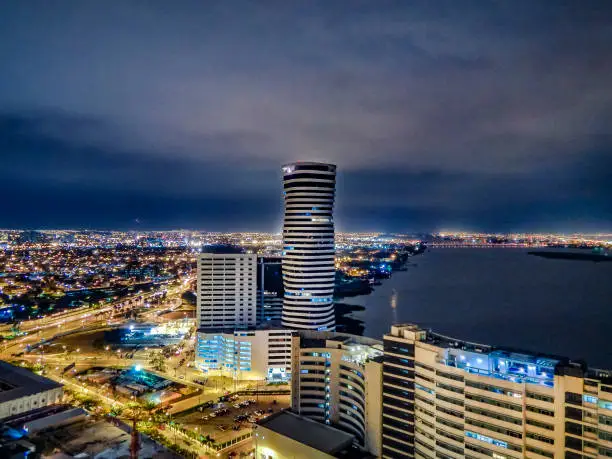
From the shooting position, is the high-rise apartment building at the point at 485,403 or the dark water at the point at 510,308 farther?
the dark water at the point at 510,308

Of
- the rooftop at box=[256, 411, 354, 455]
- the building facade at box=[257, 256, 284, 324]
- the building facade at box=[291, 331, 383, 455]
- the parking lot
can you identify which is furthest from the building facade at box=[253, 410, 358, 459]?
the building facade at box=[257, 256, 284, 324]

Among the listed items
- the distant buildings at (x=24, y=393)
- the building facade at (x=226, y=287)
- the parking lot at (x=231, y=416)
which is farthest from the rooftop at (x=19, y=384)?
the building facade at (x=226, y=287)

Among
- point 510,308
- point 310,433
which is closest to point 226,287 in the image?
point 310,433

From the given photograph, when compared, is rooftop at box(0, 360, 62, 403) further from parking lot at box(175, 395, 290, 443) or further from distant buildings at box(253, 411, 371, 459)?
distant buildings at box(253, 411, 371, 459)

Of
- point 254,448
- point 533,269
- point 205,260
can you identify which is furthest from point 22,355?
point 533,269

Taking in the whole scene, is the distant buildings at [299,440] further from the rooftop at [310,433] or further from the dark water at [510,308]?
the dark water at [510,308]

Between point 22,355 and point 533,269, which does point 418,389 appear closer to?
point 22,355
